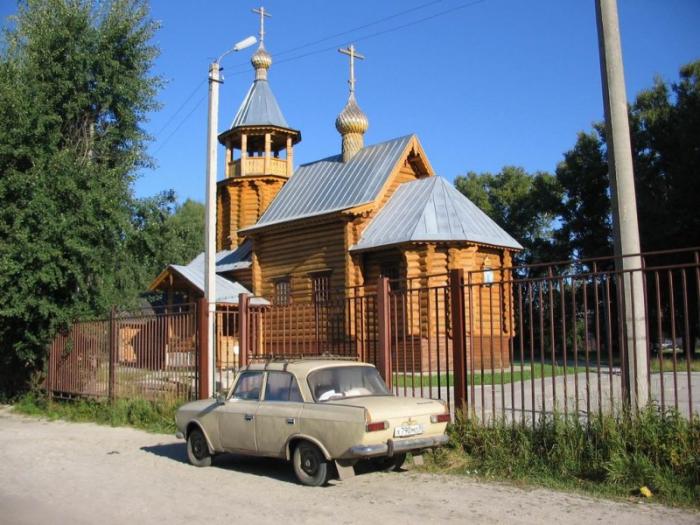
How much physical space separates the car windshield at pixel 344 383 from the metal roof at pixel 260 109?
81.2 ft

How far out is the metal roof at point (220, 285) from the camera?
27453 mm

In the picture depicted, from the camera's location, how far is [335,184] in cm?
2800

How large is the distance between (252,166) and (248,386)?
24.1m

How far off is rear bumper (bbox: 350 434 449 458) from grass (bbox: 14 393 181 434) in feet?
21.6

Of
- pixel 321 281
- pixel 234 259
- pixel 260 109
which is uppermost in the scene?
pixel 260 109

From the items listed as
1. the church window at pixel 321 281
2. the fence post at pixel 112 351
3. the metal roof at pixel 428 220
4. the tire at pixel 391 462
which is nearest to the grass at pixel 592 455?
the tire at pixel 391 462

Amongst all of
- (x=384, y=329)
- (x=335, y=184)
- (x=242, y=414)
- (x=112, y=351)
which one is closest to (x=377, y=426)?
(x=242, y=414)

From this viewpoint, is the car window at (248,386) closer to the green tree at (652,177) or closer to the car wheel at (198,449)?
the car wheel at (198,449)

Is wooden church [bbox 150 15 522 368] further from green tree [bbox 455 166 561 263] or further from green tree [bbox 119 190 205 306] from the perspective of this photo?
green tree [bbox 455 166 561 263]

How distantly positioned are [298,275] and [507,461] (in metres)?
18.6

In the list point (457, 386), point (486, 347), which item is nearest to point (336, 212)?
point (486, 347)

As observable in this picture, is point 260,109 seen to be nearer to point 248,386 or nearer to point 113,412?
point 113,412

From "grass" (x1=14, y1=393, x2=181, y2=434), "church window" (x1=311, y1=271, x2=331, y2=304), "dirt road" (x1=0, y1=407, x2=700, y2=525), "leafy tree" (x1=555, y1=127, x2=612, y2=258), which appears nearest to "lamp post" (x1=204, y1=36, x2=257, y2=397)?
"grass" (x1=14, y1=393, x2=181, y2=434)

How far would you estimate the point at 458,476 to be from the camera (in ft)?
27.7
